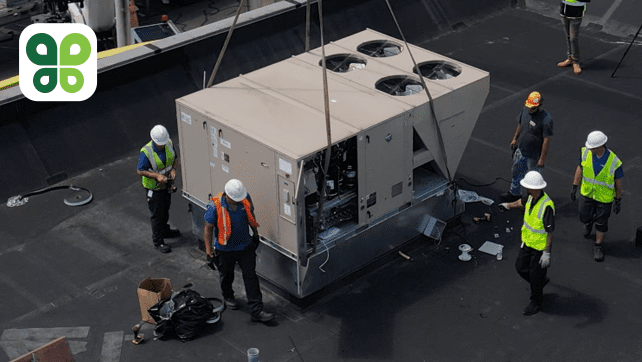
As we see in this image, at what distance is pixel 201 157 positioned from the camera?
11.5 metres

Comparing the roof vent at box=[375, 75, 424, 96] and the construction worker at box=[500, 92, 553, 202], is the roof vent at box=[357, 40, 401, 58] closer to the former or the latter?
the roof vent at box=[375, 75, 424, 96]

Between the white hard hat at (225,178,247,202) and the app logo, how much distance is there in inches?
197

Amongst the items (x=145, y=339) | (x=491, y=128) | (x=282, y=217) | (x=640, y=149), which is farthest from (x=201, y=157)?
(x=640, y=149)

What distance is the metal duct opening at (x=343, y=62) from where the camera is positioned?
41.5ft

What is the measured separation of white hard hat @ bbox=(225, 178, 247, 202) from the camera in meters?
10.2

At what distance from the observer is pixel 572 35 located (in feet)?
55.0

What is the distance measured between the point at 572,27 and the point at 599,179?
584 cm

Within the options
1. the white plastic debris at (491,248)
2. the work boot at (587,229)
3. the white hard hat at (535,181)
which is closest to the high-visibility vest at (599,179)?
the work boot at (587,229)

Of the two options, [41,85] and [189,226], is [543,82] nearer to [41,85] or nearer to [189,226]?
[189,226]

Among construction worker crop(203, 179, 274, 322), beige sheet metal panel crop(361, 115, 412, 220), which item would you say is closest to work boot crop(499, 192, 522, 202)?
beige sheet metal panel crop(361, 115, 412, 220)

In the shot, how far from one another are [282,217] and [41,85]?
585 centimetres

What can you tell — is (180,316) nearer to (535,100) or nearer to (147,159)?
(147,159)

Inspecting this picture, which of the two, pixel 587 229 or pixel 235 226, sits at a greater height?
pixel 235 226

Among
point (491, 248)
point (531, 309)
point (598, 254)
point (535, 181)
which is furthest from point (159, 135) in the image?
point (598, 254)
